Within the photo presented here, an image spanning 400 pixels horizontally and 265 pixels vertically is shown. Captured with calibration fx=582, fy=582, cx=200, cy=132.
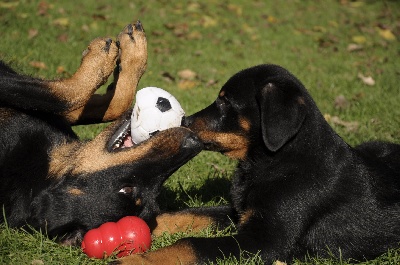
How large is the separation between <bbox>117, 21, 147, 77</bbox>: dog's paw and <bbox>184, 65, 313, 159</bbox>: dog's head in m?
0.70

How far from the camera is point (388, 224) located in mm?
4457

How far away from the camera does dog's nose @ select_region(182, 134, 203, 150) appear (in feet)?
13.5

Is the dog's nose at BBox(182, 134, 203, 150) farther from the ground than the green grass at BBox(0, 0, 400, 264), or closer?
farther from the ground

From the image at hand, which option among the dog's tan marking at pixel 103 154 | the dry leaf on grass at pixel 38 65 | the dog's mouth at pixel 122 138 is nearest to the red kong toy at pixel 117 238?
the dog's tan marking at pixel 103 154

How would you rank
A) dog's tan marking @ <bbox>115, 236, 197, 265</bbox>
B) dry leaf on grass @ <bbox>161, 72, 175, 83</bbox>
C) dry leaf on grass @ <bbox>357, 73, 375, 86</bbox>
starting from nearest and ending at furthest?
dog's tan marking @ <bbox>115, 236, 197, 265</bbox> < dry leaf on grass @ <bbox>161, 72, 175, 83</bbox> < dry leaf on grass @ <bbox>357, 73, 375, 86</bbox>

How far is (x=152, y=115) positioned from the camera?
4.29 m

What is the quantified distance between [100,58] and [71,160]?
89 centimetres

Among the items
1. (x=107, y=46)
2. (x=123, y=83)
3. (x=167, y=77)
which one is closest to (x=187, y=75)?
(x=167, y=77)

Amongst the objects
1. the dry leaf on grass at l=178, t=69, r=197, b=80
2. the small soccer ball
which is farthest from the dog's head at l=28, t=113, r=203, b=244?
the dry leaf on grass at l=178, t=69, r=197, b=80

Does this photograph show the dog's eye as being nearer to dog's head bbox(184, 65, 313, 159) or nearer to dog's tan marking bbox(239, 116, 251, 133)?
dog's head bbox(184, 65, 313, 159)

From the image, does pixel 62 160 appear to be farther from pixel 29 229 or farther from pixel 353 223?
pixel 353 223

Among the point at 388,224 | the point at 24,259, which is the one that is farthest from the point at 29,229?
the point at 388,224

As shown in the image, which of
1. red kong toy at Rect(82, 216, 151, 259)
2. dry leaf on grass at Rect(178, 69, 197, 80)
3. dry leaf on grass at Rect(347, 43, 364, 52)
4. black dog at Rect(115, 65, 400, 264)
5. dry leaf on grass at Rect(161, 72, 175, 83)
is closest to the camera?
red kong toy at Rect(82, 216, 151, 259)

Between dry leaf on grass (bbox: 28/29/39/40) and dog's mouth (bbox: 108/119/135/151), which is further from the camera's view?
dry leaf on grass (bbox: 28/29/39/40)
